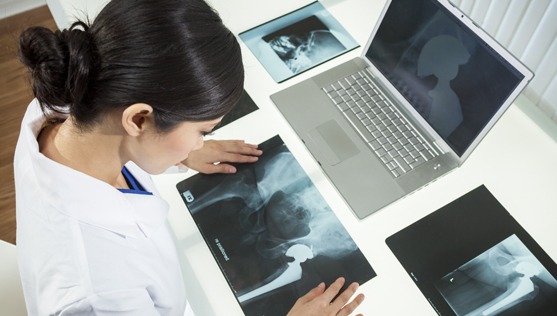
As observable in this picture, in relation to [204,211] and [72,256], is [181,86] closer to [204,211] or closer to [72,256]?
[72,256]

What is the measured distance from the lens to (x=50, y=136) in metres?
0.89

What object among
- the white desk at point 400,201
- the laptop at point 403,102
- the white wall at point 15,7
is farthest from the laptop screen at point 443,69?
the white wall at point 15,7

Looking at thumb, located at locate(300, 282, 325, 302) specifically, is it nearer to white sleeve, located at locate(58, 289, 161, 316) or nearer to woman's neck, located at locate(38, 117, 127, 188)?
white sleeve, located at locate(58, 289, 161, 316)

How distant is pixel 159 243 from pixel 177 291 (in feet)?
0.32

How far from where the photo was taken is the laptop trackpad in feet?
3.95

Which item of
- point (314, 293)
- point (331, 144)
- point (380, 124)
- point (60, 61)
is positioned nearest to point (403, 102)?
point (380, 124)

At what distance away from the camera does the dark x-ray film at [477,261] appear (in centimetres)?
102

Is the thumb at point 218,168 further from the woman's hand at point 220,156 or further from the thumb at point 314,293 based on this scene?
the thumb at point 314,293

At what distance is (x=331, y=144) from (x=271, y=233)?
0.27 m

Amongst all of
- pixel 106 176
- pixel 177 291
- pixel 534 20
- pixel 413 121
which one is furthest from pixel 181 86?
pixel 534 20

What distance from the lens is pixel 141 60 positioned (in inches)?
27.4

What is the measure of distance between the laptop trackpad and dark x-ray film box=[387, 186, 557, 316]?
0.74 feet

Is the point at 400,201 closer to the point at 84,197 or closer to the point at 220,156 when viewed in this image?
the point at 220,156

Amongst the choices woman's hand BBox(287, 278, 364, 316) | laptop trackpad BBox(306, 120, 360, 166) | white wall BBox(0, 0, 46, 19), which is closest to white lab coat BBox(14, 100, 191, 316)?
woman's hand BBox(287, 278, 364, 316)
